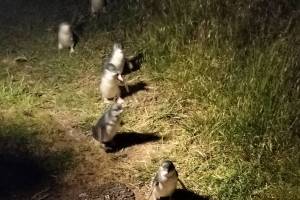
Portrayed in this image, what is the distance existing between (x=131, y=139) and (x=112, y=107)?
0.46 m

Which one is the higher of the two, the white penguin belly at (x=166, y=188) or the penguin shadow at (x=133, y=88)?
the penguin shadow at (x=133, y=88)

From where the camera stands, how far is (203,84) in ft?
18.2

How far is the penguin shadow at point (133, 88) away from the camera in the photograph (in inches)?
233

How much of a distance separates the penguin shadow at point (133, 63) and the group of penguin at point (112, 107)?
4.4 inches

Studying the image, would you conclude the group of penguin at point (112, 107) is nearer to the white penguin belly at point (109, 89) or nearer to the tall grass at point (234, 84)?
the white penguin belly at point (109, 89)

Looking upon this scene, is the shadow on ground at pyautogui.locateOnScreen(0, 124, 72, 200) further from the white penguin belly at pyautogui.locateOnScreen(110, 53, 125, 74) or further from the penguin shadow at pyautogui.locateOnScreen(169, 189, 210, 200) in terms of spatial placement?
the white penguin belly at pyautogui.locateOnScreen(110, 53, 125, 74)

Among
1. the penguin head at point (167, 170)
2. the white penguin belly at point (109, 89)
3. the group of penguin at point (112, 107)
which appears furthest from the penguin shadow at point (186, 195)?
the white penguin belly at point (109, 89)

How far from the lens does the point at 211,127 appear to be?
205 inches

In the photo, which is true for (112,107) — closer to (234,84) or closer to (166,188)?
(166,188)

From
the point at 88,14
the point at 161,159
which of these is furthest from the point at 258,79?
the point at 88,14

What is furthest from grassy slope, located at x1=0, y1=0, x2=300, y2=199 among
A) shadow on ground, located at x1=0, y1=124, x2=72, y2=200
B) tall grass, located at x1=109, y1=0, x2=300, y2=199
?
shadow on ground, located at x1=0, y1=124, x2=72, y2=200

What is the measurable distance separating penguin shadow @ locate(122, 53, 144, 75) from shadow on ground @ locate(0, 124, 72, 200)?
134cm

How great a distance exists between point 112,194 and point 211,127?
3.65ft

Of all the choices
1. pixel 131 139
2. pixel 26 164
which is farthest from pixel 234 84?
pixel 26 164
